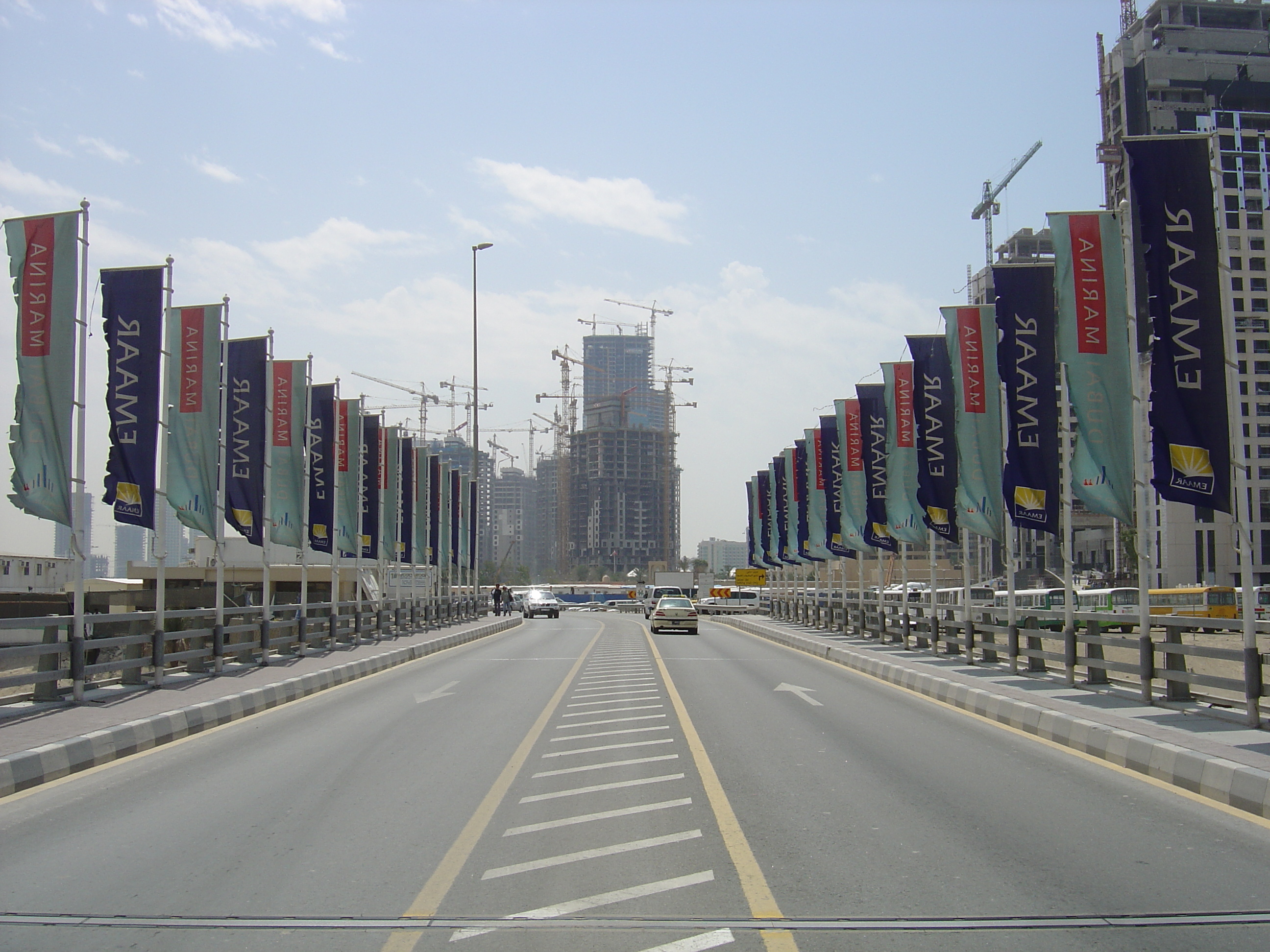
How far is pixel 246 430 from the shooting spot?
71.2ft

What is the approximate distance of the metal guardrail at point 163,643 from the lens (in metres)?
12.8

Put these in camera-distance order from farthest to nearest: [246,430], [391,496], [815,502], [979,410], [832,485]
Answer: [815,502]
[391,496]
[832,485]
[246,430]
[979,410]

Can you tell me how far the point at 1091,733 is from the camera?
1100 centimetres

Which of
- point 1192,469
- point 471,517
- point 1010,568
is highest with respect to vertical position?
point 471,517

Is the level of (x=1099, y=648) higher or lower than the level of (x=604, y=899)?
higher

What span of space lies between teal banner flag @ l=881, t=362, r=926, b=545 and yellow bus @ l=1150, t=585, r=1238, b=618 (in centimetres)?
1785

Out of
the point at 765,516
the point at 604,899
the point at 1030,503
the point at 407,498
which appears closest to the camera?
the point at 604,899

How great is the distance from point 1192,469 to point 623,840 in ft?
26.9

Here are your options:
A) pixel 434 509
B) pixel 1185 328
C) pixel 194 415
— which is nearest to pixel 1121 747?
pixel 1185 328

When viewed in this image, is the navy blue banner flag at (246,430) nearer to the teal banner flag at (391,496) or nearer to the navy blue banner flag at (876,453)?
the teal banner flag at (391,496)

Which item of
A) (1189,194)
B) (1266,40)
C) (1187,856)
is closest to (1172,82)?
(1266,40)

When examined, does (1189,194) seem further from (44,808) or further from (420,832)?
(44,808)

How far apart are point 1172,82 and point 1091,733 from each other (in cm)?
11830

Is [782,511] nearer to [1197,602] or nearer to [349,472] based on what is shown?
[1197,602]
